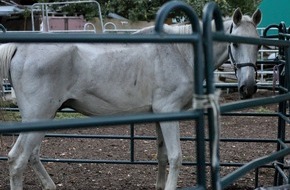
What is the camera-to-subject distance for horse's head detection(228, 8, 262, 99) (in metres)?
4.86

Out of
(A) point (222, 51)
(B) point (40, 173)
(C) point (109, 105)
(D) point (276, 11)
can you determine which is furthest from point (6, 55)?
(D) point (276, 11)

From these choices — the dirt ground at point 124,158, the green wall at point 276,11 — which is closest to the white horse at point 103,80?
the dirt ground at point 124,158

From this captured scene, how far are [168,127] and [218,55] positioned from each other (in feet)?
2.59

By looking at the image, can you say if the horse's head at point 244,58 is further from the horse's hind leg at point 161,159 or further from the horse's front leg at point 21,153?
the horse's front leg at point 21,153

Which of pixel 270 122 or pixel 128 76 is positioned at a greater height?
pixel 128 76

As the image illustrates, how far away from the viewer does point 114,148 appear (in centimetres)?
781

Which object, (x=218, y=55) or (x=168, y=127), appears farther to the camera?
(x=218, y=55)

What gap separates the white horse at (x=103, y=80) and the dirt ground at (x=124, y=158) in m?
1.12

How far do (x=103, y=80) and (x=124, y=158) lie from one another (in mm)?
2545

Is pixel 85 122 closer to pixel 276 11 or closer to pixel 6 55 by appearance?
pixel 6 55

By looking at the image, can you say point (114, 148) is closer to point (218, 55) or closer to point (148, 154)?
point (148, 154)

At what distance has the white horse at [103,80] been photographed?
15.4 feet

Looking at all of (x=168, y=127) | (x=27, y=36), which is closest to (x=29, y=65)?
(x=168, y=127)

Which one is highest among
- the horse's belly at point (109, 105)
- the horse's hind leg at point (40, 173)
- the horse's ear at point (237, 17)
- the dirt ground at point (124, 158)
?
the horse's ear at point (237, 17)
